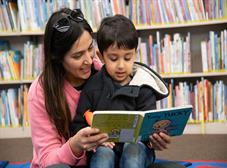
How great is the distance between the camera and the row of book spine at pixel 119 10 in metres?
2.53

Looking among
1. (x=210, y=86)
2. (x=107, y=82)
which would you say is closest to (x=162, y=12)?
(x=210, y=86)

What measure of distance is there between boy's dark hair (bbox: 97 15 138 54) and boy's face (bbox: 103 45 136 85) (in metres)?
0.02

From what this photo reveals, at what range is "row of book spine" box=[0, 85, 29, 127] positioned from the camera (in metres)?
2.80

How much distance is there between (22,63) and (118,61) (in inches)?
65.6

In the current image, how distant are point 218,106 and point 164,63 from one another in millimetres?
532

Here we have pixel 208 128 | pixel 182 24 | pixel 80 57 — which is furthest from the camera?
pixel 208 128

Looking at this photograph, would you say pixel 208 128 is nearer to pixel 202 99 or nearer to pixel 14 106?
pixel 202 99

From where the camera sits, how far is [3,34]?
8.95ft

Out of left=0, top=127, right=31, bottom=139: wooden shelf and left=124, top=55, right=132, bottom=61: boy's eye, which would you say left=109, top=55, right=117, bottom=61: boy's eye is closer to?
left=124, top=55, right=132, bottom=61: boy's eye

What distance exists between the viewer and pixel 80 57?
129cm

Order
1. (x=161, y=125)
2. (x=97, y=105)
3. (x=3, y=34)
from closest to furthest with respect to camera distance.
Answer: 1. (x=161, y=125)
2. (x=97, y=105)
3. (x=3, y=34)

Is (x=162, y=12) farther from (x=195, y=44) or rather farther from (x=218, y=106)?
(x=218, y=106)

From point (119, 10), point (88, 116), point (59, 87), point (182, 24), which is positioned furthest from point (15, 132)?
point (88, 116)

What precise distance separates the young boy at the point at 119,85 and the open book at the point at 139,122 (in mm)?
105
